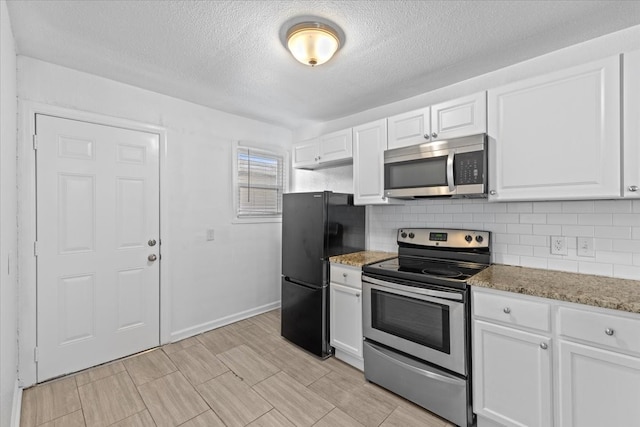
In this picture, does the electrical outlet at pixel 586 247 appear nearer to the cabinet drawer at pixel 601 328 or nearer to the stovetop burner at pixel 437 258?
the stovetop burner at pixel 437 258

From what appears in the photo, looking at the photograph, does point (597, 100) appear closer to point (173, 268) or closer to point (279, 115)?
point (279, 115)

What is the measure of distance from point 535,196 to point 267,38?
6.60ft

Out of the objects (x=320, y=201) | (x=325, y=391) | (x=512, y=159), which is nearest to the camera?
(x=512, y=159)

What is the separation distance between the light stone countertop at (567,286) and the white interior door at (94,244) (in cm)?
A: 280

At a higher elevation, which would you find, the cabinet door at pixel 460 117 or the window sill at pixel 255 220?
the cabinet door at pixel 460 117

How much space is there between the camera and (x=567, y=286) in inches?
64.6

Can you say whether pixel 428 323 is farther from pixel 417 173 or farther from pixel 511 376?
pixel 417 173

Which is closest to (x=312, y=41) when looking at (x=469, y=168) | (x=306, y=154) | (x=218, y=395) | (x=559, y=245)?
(x=469, y=168)

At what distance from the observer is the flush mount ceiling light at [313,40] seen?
5.66 ft

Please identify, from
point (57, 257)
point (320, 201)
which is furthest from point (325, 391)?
point (57, 257)

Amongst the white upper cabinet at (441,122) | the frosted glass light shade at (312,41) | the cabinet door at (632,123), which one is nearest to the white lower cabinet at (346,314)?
the white upper cabinet at (441,122)

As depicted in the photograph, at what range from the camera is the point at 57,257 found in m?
2.31

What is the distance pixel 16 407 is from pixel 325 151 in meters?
3.06

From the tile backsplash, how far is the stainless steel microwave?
0.42m
